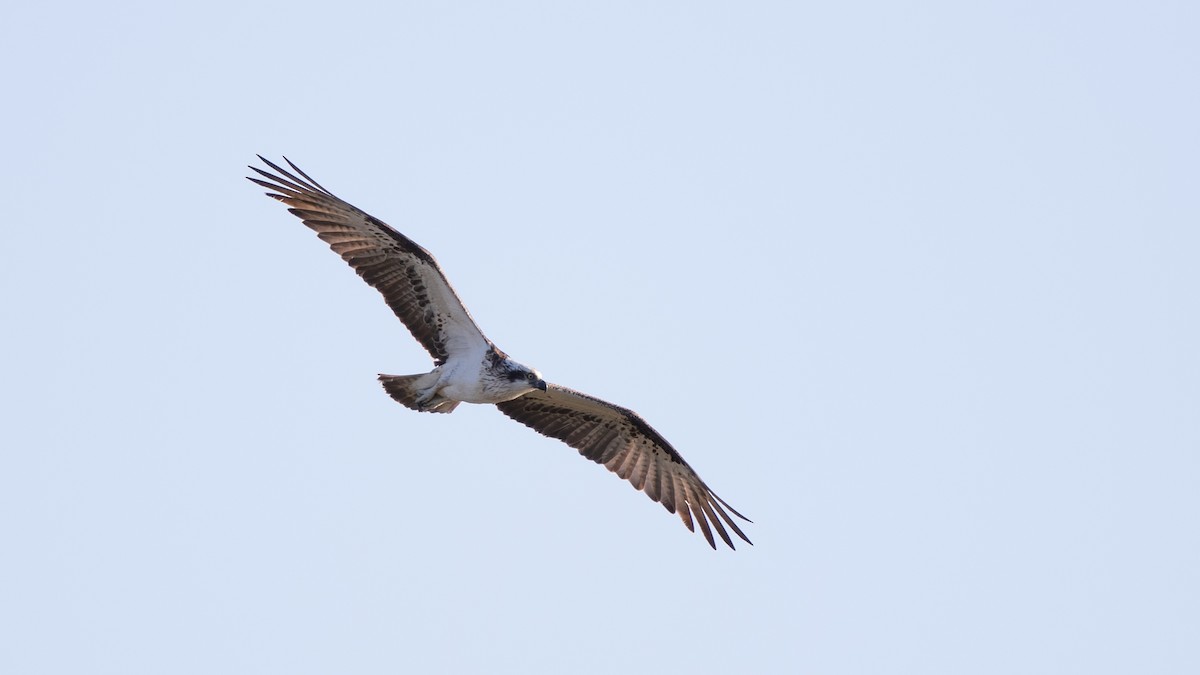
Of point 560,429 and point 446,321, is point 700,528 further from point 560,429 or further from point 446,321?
point 446,321

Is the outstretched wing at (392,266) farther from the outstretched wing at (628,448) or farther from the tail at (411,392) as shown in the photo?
the outstretched wing at (628,448)

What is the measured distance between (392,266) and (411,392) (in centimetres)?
135

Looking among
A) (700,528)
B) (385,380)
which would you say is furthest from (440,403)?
(700,528)

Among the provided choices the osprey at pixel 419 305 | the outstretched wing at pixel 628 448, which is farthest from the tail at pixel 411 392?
the outstretched wing at pixel 628 448

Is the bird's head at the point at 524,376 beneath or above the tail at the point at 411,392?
above

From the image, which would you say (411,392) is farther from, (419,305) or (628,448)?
(628,448)

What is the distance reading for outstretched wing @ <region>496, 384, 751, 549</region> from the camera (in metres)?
19.4

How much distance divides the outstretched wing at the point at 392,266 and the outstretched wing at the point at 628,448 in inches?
63.7

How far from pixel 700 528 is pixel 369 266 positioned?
4868 millimetres

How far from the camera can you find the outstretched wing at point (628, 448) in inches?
765

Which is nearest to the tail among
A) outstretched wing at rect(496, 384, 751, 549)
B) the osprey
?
the osprey

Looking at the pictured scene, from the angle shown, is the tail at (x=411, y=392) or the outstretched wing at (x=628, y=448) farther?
the outstretched wing at (x=628, y=448)

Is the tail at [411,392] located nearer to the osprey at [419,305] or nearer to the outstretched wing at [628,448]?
the osprey at [419,305]

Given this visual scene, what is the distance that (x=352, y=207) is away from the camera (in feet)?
58.0
